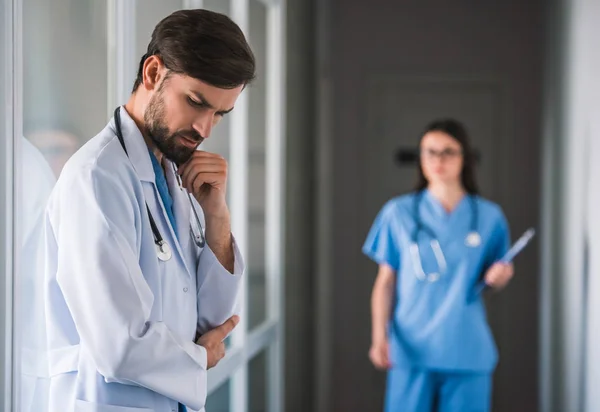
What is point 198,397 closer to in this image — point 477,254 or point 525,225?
point 477,254

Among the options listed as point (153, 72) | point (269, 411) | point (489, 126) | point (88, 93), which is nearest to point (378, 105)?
point (489, 126)

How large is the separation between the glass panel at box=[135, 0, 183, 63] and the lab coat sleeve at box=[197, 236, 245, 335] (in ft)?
1.81

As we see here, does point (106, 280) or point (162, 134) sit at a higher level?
point (162, 134)

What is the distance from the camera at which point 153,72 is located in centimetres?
107

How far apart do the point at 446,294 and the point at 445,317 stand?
0.08m

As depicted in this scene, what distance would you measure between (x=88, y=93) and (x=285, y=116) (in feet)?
5.28

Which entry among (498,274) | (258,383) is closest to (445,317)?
(498,274)

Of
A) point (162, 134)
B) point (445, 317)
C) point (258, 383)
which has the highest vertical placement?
point (162, 134)

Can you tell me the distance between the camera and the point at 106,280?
0.93 meters

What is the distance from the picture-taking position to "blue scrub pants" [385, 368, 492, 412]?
7.88ft

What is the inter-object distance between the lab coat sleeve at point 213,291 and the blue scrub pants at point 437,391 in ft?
4.57

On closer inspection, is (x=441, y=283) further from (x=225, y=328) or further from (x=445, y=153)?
(x=225, y=328)

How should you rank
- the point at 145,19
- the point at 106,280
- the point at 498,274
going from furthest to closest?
the point at 498,274, the point at 145,19, the point at 106,280

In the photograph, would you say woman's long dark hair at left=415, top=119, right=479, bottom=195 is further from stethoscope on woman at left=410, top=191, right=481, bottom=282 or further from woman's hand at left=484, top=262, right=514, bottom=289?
woman's hand at left=484, top=262, right=514, bottom=289
